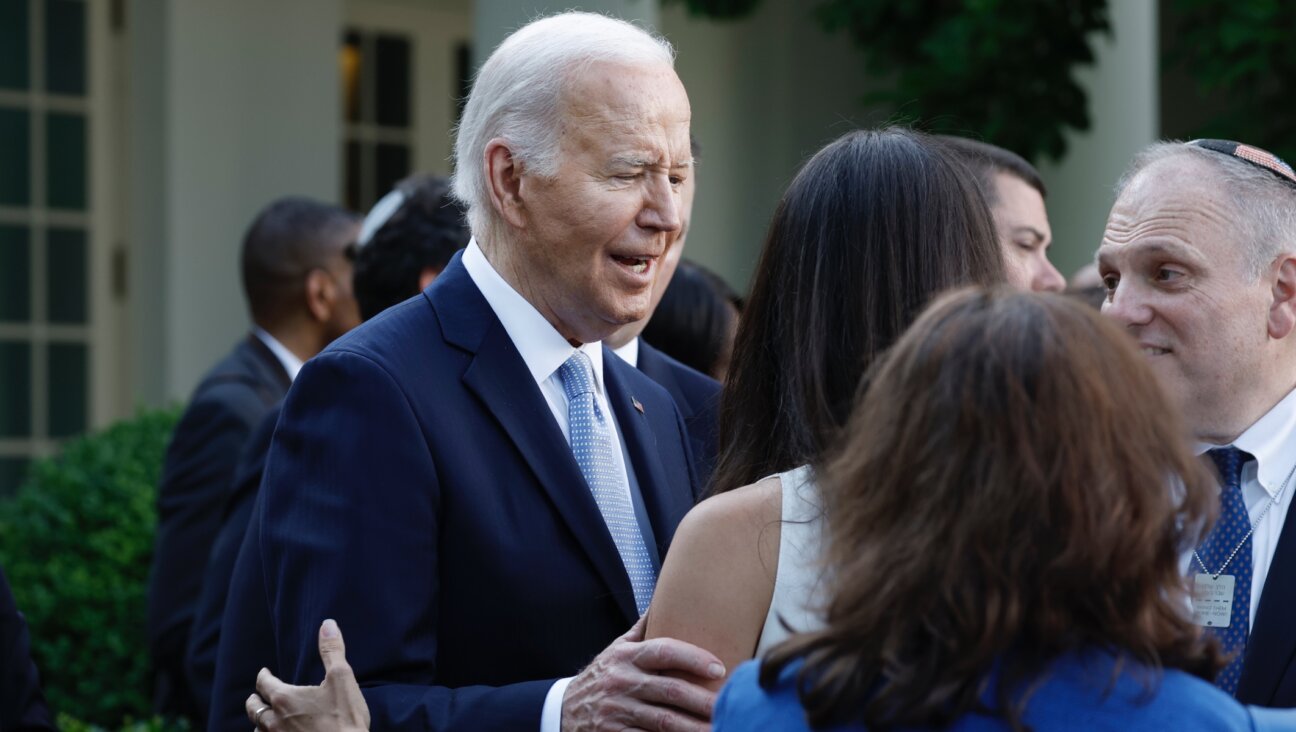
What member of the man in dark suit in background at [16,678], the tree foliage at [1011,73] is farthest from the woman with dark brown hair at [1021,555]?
the tree foliage at [1011,73]

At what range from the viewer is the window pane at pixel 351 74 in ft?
31.0

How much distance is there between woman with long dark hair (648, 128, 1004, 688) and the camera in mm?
2115

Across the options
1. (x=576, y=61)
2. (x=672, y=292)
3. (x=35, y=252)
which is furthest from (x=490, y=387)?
(x=35, y=252)

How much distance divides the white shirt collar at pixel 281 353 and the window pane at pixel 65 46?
378 cm

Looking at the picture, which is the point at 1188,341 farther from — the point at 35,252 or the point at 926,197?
the point at 35,252

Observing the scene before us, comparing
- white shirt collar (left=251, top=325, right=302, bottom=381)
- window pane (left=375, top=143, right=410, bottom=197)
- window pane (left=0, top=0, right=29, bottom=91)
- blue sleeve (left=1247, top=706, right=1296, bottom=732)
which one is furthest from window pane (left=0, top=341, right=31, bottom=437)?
blue sleeve (left=1247, top=706, right=1296, bottom=732)

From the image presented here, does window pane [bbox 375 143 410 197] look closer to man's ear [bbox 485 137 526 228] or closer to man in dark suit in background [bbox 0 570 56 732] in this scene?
man in dark suit in background [bbox 0 570 56 732]

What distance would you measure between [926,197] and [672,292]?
2.27 metres

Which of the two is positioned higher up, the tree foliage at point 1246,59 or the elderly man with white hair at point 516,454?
the tree foliage at point 1246,59

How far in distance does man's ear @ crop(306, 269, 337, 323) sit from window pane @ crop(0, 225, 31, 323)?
3.62 meters

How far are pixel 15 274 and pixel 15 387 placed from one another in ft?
1.90

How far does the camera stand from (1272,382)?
2.85 metres

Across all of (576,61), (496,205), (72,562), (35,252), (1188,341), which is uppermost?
(576,61)

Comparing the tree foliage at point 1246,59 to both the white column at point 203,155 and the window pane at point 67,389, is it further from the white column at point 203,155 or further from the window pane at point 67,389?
the window pane at point 67,389
